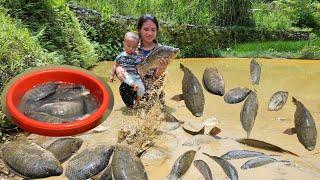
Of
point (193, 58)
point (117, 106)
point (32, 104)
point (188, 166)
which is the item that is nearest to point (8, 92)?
point (32, 104)

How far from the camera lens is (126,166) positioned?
171 inches

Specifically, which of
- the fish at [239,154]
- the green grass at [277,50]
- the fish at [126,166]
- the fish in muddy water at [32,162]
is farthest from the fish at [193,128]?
the green grass at [277,50]

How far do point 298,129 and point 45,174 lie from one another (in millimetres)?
2713

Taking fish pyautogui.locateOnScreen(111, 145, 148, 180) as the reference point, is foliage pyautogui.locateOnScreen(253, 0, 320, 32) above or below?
below

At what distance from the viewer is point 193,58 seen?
12.6 metres

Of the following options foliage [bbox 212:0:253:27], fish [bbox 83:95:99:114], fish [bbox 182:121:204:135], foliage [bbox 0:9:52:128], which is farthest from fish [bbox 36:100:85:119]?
foliage [bbox 212:0:253:27]

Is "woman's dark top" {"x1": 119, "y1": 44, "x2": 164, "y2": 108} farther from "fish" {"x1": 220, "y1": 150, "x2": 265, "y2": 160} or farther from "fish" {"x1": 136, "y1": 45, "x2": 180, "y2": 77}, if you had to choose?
"fish" {"x1": 220, "y1": 150, "x2": 265, "y2": 160}

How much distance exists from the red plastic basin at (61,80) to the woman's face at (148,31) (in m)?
1.35

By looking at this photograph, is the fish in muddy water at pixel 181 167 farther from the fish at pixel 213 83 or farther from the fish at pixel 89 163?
the fish at pixel 213 83

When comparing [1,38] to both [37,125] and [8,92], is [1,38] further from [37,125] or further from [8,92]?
[37,125]

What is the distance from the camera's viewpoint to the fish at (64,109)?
16.8ft

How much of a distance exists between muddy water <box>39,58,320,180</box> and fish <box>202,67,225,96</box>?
45 centimetres

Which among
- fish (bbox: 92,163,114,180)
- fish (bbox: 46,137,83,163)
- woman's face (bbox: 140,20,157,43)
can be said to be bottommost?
fish (bbox: 46,137,83,163)

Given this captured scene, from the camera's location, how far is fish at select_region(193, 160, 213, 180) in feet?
15.3
